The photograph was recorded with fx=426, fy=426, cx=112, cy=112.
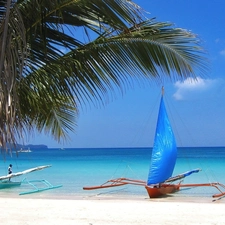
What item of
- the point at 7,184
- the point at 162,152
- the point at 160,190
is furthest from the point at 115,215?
the point at 7,184

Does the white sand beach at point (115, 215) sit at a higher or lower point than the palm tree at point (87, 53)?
lower

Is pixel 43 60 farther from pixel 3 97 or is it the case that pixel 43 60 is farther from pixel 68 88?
pixel 3 97

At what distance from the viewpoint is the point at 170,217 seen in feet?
30.4

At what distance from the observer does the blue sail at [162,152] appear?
49.7 feet

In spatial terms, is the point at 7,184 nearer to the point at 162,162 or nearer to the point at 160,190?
the point at 160,190

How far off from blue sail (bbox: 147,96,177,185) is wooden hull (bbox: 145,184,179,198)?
0.22 m

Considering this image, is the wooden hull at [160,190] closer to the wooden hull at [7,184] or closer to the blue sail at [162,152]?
the blue sail at [162,152]

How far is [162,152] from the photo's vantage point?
50.9 feet

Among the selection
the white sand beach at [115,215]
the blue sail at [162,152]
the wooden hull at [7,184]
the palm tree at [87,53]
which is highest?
the palm tree at [87,53]

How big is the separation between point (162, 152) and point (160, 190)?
1.37 metres

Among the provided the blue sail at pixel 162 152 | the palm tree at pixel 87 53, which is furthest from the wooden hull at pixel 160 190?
the palm tree at pixel 87 53

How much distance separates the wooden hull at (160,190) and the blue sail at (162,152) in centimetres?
22

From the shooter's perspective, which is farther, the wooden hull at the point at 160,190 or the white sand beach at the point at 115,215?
the wooden hull at the point at 160,190

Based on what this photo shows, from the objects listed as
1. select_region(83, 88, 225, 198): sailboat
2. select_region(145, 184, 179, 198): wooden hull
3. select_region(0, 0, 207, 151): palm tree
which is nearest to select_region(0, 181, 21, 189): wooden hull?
select_region(83, 88, 225, 198): sailboat
